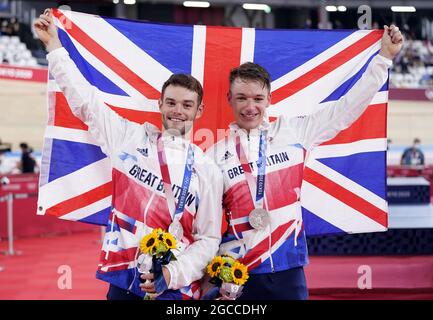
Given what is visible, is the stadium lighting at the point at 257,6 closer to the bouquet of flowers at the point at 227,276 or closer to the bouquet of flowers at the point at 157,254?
the bouquet of flowers at the point at 227,276

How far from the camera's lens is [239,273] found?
2840 mm

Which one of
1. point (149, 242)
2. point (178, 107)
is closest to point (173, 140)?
point (178, 107)

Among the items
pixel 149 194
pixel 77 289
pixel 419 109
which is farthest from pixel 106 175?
pixel 419 109

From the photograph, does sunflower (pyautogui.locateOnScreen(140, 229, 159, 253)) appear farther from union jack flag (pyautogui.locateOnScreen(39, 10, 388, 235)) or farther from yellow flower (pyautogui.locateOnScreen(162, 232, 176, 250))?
union jack flag (pyautogui.locateOnScreen(39, 10, 388, 235))

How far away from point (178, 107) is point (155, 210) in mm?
420

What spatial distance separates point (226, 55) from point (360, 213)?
108 cm

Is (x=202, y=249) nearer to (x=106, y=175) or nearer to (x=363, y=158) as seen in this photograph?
(x=106, y=175)

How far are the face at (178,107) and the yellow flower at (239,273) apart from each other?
58 centimetres

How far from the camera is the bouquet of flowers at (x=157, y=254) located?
→ 8.86 feet

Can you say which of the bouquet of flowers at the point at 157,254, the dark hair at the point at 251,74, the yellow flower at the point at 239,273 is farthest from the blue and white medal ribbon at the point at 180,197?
the dark hair at the point at 251,74

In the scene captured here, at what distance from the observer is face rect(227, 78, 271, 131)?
304 cm

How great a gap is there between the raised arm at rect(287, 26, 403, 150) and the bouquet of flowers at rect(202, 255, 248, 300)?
681mm

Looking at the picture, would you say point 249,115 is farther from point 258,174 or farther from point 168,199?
point 168,199

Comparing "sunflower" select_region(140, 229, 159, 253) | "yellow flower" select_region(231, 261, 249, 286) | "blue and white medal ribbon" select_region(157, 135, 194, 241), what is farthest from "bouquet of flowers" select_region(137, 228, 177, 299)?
"yellow flower" select_region(231, 261, 249, 286)
